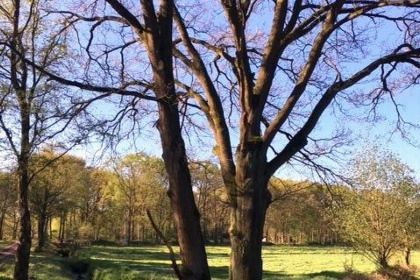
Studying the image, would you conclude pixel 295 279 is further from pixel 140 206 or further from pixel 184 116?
pixel 140 206

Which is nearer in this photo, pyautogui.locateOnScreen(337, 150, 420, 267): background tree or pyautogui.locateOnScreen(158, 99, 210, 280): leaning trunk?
pyautogui.locateOnScreen(158, 99, 210, 280): leaning trunk

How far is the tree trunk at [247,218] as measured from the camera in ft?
13.5

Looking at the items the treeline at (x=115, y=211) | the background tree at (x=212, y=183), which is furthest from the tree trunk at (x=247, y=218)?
the treeline at (x=115, y=211)

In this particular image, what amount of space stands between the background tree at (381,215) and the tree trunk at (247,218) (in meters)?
22.1

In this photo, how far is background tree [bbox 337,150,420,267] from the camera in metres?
25.8

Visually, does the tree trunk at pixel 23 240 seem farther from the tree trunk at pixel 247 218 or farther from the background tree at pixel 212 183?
the tree trunk at pixel 247 218

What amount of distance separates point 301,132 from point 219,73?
2306 mm

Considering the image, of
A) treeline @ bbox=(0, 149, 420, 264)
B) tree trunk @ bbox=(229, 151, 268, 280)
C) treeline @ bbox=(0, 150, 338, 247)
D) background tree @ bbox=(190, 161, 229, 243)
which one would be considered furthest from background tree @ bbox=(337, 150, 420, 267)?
tree trunk @ bbox=(229, 151, 268, 280)

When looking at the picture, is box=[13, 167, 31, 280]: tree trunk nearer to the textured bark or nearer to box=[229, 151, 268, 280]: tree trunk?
the textured bark

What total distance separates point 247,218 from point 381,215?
24145 mm

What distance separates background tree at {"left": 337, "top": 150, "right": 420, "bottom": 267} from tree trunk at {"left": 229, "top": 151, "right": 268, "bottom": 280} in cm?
2214

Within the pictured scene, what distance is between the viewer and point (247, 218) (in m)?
4.15

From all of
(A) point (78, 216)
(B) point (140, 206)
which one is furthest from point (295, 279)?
(A) point (78, 216)

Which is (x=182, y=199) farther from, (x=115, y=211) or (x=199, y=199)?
(x=115, y=211)
